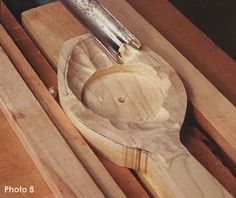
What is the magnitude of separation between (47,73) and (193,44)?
0.36 metres

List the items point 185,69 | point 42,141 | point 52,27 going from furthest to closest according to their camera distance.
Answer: point 52,27 < point 185,69 < point 42,141

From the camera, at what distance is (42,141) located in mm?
850

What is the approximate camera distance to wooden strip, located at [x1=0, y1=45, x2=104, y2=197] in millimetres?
792

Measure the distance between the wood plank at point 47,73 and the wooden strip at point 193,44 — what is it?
31 cm

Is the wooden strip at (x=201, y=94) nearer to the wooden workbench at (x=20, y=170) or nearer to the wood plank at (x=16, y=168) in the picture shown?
the wooden workbench at (x=20, y=170)

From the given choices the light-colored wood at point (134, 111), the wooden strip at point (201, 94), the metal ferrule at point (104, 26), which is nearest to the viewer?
the light-colored wood at point (134, 111)

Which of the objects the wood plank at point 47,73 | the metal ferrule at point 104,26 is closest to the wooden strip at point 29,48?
the wood plank at point 47,73

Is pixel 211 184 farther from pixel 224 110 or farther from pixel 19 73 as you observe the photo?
pixel 19 73

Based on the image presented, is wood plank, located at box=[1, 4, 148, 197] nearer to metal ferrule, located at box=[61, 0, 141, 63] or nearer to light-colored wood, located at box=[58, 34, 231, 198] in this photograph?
light-colored wood, located at box=[58, 34, 231, 198]

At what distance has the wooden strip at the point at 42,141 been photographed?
2.60ft

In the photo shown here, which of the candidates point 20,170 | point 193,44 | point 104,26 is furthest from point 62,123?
point 193,44

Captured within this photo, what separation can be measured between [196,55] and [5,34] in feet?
1.49

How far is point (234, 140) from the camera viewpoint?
0.86 m

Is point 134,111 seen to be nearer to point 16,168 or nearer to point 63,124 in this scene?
point 63,124
